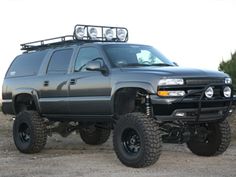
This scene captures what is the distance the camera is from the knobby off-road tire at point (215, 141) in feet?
29.9

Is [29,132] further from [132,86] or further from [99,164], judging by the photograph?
[132,86]

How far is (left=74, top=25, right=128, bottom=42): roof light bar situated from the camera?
10.2 m

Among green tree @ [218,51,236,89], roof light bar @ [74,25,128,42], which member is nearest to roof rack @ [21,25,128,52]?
roof light bar @ [74,25,128,42]

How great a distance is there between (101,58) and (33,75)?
7.21ft

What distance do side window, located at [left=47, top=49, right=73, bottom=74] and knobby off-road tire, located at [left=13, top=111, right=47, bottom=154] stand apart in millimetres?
963

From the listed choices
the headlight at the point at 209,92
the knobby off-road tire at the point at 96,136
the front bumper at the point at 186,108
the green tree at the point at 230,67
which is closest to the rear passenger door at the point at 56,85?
the knobby off-road tire at the point at 96,136

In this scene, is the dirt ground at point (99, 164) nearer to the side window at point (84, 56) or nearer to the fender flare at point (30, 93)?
the fender flare at point (30, 93)

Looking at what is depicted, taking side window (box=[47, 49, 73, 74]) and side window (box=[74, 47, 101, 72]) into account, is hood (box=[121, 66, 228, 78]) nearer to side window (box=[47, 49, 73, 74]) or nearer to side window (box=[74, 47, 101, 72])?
side window (box=[74, 47, 101, 72])

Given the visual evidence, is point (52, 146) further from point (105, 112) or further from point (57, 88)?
point (105, 112)

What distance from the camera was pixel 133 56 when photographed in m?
9.24

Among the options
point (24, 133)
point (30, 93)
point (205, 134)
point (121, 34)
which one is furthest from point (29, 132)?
point (205, 134)

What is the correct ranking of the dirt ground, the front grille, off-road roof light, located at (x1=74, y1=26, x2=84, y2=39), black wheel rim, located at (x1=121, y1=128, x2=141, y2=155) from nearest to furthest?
the dirt ground < the front grille < black wheel rim, located at (x1=121, y1=128, x2=141, y2=155) < off-road roof light, located at (x1=74, y1=26, x2=84, y2=39)

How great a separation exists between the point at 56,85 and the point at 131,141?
2199 millimetres

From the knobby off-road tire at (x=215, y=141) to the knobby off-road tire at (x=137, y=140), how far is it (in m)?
1.48
